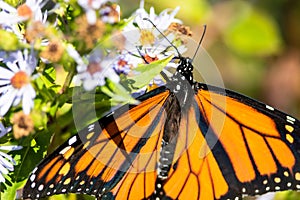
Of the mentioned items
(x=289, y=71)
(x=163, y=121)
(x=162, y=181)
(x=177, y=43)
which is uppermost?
(x=289, y=71)

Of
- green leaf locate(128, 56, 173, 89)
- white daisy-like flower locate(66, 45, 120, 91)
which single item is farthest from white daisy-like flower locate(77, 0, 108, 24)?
green leaf locate(128, 56, 173, 89)

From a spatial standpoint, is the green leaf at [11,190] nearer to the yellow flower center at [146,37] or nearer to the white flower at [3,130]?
the white flower at [3,130]

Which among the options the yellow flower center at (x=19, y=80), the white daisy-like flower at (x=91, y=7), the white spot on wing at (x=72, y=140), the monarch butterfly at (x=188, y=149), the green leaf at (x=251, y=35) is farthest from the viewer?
the green leaf at (x=251, y=35)

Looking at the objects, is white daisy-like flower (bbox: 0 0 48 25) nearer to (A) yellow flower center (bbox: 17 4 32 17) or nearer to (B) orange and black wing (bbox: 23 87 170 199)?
(A) yellow flower center (bbox: 17 4 32 17)

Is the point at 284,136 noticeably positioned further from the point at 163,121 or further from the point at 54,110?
the point at 54,110

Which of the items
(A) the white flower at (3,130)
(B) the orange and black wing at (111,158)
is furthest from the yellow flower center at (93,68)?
(A) the white flower at (3,130)

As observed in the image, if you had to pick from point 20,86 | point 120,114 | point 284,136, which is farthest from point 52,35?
point 284,136

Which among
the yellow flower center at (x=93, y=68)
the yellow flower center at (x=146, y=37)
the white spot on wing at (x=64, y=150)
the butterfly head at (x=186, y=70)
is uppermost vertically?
the yellow flower center at (x=146, y=37)
